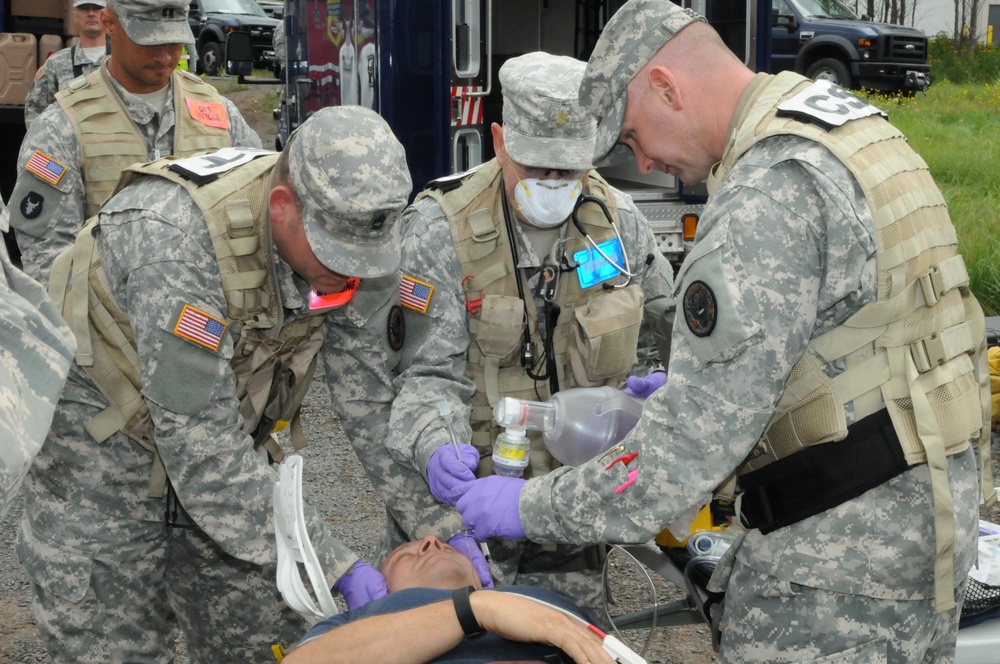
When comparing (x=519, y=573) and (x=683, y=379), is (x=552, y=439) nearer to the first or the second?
(x=519, y=573)

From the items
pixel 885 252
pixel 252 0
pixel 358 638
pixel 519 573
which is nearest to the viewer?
pixel 885 252

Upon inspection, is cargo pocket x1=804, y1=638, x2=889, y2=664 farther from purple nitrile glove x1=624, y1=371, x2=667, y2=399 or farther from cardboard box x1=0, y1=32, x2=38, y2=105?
cardboard box x1=0, y1=32, x2=38, y2=105

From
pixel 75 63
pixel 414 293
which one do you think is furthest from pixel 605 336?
pixel 75 63

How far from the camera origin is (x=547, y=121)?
2824mm

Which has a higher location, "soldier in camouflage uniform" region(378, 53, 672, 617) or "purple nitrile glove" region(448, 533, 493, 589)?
"soldier in camouflage uniform" region(378, 53, 672, 617)

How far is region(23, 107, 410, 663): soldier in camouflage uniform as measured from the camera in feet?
7.68

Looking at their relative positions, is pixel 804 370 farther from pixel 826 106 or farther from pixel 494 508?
pixel 494 508

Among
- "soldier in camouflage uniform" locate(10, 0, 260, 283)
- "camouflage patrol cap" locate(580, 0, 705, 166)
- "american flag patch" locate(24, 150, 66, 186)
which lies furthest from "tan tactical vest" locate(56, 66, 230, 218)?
"camouflage patrol cap" locate(580, 0, 705, 166)

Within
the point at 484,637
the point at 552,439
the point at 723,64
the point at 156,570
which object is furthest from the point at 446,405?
the point at 723,64

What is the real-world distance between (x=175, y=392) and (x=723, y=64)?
4.25 feet

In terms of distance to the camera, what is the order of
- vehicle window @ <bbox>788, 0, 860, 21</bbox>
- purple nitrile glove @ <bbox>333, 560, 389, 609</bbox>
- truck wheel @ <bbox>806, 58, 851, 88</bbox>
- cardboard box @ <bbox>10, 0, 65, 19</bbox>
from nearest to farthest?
purple nitrile glove @ <bbox>333, 560, 389, 609</bbox>
cardboard box @ <bbox>10, 0, 65, 19</bbox>
truck wheel @ <bbox>806, 58, 851, 88</bbox>
vehicle window @ <bbox>788, 0, 860, 21</bbox>

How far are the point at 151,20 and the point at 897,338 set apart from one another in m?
3.10

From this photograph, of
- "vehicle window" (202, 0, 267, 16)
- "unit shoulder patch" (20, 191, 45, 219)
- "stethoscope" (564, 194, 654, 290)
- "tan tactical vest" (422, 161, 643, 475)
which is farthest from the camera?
"vehicle window" (202, 0, 267, 16)

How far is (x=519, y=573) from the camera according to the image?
306 cm
